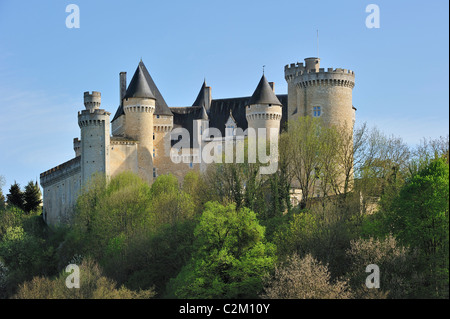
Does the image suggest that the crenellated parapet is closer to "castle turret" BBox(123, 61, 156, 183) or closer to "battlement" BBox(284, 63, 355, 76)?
"battlement" BBox(284, 63, 355, 76)

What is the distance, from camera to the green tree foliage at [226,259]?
135ft

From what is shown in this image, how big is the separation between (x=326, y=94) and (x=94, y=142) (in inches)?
627

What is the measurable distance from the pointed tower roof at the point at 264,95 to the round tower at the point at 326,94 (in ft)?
11.8

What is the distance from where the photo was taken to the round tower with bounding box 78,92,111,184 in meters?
63.3

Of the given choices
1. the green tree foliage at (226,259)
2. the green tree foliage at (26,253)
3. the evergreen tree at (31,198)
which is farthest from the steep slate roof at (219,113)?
the green tree foliage at (226,259)

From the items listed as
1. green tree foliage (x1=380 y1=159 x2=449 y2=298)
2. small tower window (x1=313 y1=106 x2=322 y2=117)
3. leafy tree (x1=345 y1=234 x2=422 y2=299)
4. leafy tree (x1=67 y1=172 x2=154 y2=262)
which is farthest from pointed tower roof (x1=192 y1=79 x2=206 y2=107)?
leafy tree (x1=345 y1=234 x2=422 y2=299)

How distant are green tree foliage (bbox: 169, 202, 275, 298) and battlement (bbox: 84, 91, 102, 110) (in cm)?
2358

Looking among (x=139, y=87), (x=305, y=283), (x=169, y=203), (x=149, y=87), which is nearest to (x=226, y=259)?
(x=305, y=283)

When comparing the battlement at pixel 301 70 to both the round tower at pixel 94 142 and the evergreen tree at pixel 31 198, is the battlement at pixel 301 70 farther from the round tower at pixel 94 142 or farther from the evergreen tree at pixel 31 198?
the evergreen tree at pixel 31 198

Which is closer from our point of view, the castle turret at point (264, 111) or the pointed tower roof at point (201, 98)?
the castle turret at point (264, 111)

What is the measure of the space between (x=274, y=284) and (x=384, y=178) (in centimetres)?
1472

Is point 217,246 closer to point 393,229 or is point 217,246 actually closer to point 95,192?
point 393,229

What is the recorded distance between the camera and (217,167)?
57.5 m
